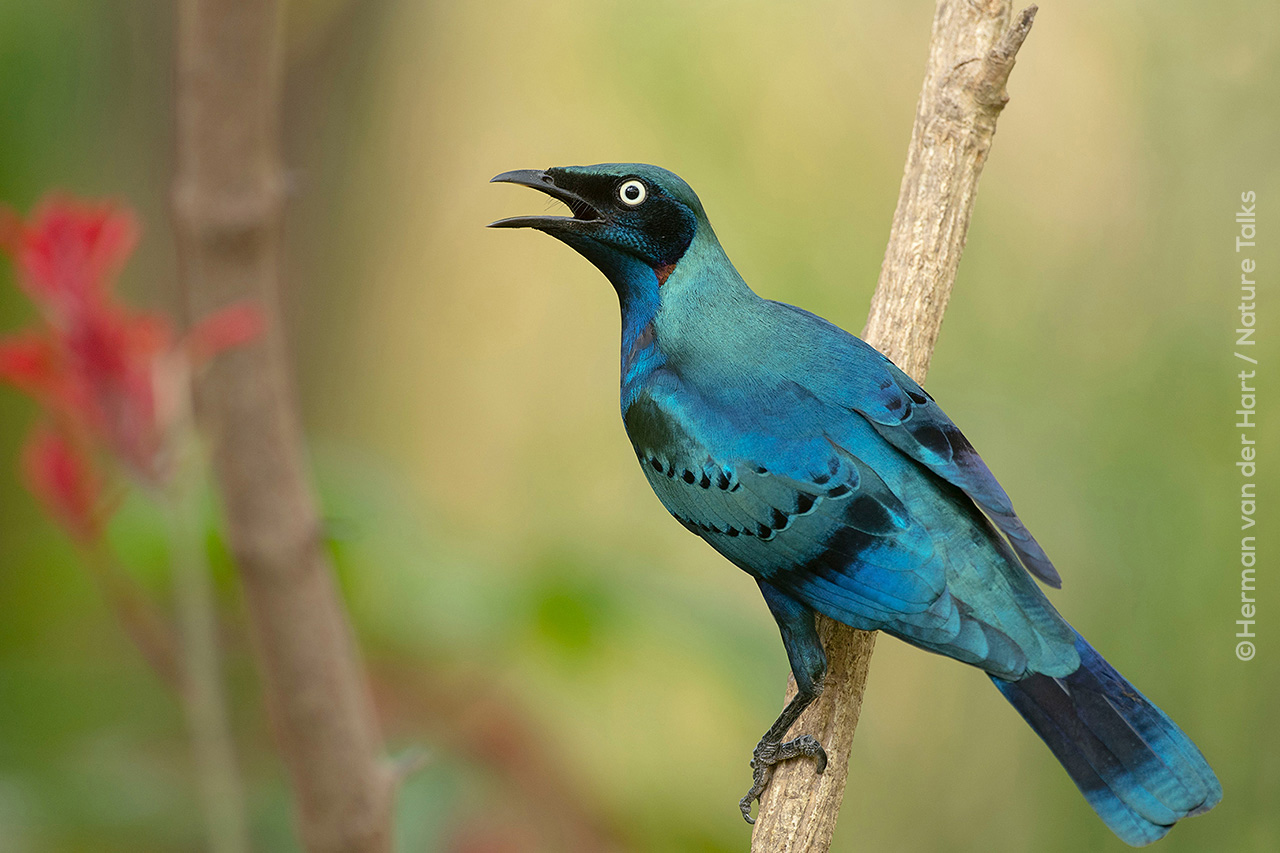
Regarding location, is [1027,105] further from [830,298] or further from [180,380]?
[180,380]

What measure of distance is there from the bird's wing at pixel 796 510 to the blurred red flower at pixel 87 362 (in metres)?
0.72

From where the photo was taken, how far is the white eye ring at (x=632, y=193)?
1908mm

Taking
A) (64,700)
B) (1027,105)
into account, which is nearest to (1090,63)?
(1027,105)

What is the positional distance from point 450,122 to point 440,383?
3.46 ft

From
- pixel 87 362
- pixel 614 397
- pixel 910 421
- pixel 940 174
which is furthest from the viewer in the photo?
pixel 614 397

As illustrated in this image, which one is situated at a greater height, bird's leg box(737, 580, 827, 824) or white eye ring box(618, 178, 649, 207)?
white eye ring box(618, 178, 649, 207)

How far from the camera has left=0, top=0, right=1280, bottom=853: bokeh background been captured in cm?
266

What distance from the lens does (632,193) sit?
1.92 meters

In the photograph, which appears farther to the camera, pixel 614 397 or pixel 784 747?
pixel 614 397

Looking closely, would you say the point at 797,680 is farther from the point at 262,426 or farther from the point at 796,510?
the point at 262,426

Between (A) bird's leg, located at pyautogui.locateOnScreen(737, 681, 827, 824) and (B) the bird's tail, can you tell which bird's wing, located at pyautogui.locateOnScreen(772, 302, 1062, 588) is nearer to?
(B) the bird's tail

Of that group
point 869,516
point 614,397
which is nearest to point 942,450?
point 869,516

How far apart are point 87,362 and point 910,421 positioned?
1.26 meters

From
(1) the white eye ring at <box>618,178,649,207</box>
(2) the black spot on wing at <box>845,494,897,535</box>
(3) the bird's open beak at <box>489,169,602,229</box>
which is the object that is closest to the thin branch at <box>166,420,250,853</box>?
(3) the bird's open beak at <box>489,169,602,229</box>
